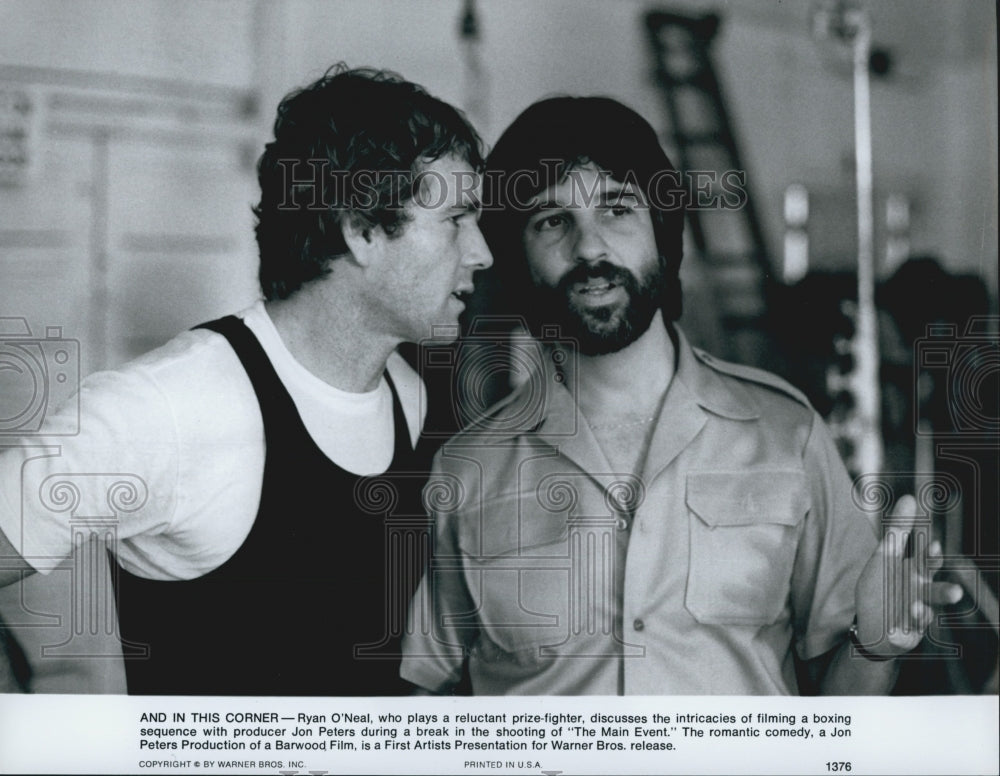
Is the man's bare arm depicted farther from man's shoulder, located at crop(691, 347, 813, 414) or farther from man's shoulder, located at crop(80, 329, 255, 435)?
man's shoulder, located at crop(80, 329, 255, 435)

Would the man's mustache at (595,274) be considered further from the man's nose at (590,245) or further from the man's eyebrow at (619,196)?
the man's eyebrow at (619,196)

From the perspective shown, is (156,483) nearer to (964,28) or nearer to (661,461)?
(661,461)

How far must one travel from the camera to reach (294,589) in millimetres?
2816

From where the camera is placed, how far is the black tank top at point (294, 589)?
280 centimetres

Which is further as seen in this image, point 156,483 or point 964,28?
→ point 964,28

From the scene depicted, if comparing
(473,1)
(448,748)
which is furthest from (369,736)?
(473,1)

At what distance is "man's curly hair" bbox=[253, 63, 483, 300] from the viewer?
2.83 m

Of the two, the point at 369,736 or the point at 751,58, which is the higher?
the point at 751,58

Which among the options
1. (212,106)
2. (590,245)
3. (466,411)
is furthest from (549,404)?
(212,106)

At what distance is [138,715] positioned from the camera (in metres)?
2.88

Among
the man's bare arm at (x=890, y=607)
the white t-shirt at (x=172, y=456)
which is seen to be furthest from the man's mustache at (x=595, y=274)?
the man's bare arm at (x=890, y=607)

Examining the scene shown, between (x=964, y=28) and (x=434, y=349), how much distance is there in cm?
166

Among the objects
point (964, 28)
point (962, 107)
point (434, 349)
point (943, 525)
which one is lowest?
point (943, 525)

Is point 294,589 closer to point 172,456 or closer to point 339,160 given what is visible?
point 172,456
